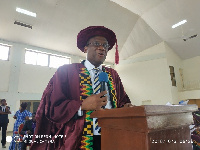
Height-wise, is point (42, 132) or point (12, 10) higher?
point (12, 10)

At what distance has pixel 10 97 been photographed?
28.5ft

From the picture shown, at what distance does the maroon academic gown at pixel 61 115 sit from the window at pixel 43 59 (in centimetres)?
948

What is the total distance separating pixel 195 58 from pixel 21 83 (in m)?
11.4

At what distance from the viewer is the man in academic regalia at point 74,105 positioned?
893 millimetres

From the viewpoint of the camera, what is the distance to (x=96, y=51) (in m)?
1.23

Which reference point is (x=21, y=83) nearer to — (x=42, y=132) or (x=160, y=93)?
(x=160, y=93)

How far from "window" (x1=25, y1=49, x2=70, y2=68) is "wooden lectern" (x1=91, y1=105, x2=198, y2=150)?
33.0 ft

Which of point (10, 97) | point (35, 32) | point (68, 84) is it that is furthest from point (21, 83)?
point (68, 84)

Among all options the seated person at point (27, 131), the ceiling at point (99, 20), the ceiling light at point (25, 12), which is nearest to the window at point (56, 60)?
the ceiling at point (99, 20)

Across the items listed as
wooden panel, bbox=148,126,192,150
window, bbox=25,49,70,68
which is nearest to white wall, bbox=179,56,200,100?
window, bbox=25,49,70,68

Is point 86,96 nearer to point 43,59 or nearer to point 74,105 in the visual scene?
point 74,105

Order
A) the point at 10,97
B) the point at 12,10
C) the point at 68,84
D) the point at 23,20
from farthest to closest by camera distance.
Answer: the point at 10,97, the point at 23,20, the point at 12,10, the point at 68,84

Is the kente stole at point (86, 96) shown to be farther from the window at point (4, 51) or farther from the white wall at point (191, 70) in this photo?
the white wall at point (191, 70)

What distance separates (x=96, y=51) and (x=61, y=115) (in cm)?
54
